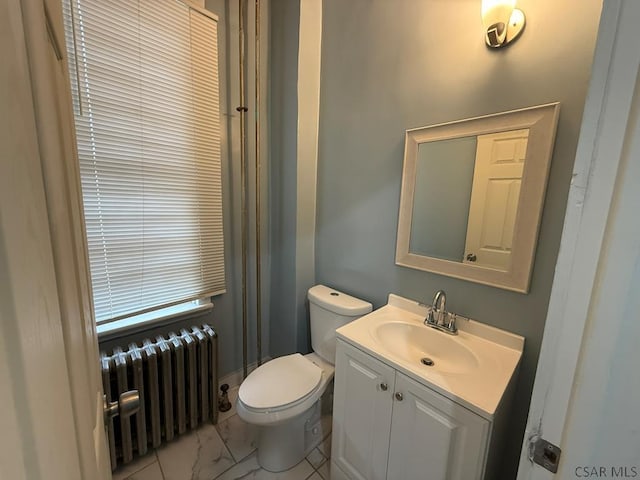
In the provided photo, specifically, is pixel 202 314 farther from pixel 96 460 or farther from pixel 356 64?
pixel 356 64

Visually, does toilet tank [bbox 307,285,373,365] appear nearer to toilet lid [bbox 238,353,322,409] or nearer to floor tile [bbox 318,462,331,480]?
toilet lid [bbox 238,353,322,409]

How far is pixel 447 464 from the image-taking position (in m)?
0.90

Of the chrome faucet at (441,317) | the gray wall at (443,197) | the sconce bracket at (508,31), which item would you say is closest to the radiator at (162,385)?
the chrome faucet at (441,317)

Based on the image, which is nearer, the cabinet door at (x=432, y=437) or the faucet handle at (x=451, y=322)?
the cabinet door at (x=432, y=437)

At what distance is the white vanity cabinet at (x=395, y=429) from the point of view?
86cm

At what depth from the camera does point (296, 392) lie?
1.32m

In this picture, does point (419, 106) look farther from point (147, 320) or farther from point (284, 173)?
point (147, 320)

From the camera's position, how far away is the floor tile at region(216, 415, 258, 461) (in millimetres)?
1501

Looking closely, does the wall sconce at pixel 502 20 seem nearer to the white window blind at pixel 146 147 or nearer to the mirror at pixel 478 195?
the mirror at pixel 478 195

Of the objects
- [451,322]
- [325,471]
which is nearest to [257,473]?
[325,471]
